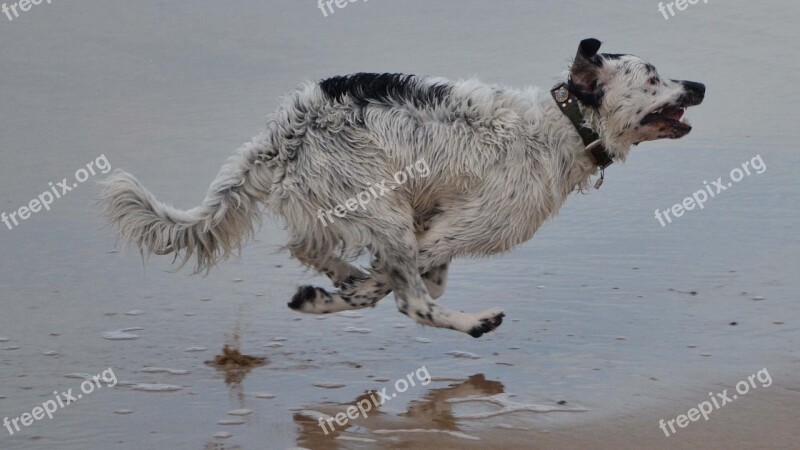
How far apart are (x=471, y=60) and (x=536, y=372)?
4499 mm

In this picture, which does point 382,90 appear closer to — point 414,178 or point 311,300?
point 414,178

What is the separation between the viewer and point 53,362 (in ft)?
19.0

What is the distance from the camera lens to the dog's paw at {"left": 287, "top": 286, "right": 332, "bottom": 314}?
20.0 ft

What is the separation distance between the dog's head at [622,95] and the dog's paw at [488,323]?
91 cm

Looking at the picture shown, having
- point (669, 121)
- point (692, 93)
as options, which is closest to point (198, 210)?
point (669, 121)

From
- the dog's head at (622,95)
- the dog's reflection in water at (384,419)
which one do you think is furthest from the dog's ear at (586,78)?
the dog's reflection in water at (384,419)

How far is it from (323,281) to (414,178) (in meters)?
1.21

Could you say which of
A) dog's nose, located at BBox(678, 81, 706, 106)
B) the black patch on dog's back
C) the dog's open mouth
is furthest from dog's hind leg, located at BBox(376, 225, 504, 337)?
dog's nose, located at BBox(678, 81, 706, 106)

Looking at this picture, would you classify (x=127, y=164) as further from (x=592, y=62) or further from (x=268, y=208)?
(x=592, y=62)

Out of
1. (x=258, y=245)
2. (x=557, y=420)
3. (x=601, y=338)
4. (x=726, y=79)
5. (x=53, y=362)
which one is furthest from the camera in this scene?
(x=726, y=79)

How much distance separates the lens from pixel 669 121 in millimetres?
6250

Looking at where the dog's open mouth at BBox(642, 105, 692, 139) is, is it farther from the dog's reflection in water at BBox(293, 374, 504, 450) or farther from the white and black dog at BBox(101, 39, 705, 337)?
the dog's reflection in water at BBox(293, 374, 504, 450)

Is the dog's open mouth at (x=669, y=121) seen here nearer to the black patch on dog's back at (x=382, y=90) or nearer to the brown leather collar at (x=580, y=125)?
the brown leather collar at (x=580, y=125)

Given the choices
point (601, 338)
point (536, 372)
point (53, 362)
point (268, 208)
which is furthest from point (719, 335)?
point (53, 362)
